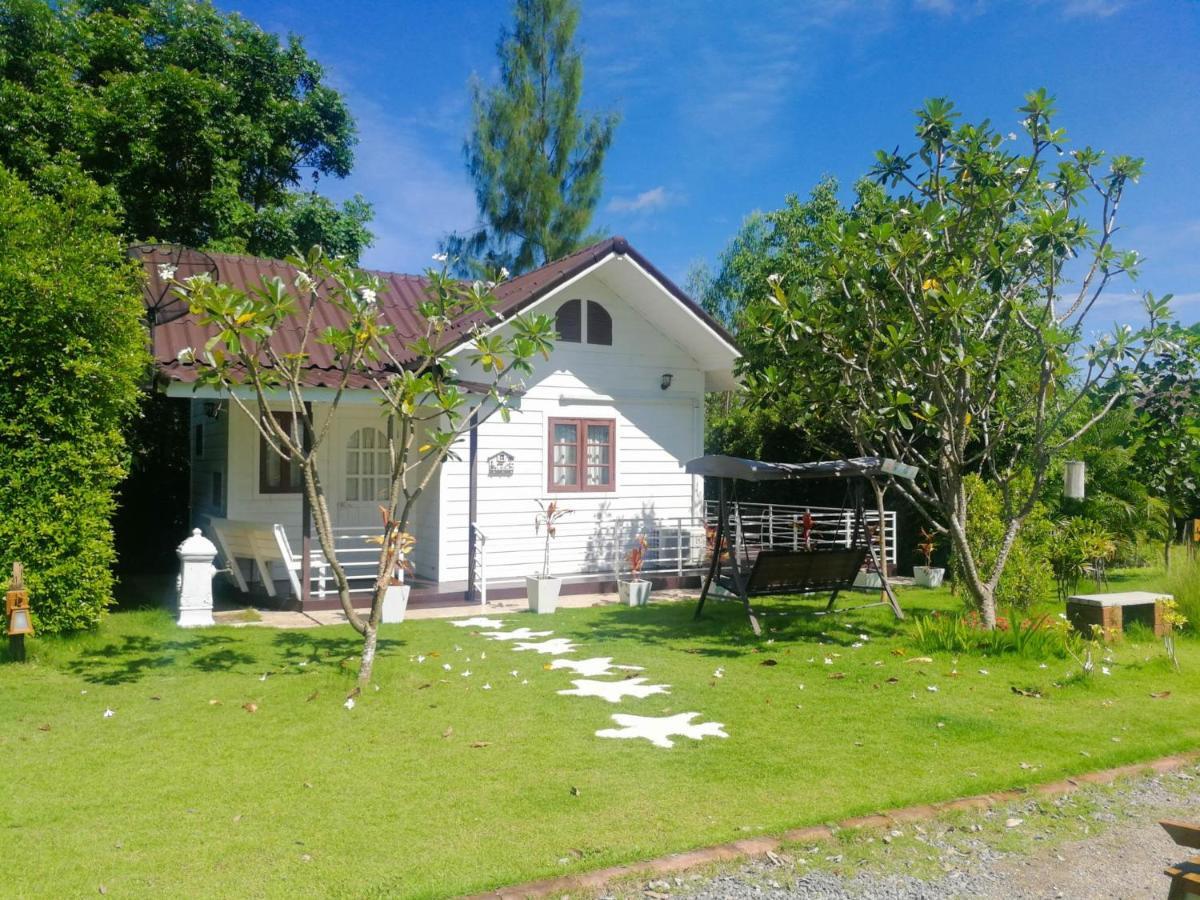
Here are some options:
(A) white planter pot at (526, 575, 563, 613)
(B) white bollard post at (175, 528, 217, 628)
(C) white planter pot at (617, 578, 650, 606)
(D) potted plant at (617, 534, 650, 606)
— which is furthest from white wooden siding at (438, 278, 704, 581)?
(B) white bollard post at (175, 528, 217, 628)

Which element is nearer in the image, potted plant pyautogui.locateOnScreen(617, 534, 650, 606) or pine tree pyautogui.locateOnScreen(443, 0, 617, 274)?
potted plant pyautogui.locateOnScreen(617, 534, 650, 606)

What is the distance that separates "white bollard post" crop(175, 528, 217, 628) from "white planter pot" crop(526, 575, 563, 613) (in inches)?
151

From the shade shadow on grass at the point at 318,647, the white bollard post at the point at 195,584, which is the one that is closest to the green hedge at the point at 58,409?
the white bollard post at the point at 195,584

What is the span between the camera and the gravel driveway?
3.91m

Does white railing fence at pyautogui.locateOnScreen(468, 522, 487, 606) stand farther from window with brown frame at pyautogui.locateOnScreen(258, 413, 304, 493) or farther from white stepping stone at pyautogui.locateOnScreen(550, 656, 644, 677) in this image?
white stepping stone at pyautogui.locateOnScreen(550, 656, 644, 677)

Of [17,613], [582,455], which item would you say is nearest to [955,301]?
[582,455]

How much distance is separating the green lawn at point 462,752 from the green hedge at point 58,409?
0.74 meters

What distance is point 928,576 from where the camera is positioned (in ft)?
46.4

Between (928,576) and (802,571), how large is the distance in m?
5.09

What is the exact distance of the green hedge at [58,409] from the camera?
795cm

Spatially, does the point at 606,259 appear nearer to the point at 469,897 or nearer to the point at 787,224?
the point at 469,897

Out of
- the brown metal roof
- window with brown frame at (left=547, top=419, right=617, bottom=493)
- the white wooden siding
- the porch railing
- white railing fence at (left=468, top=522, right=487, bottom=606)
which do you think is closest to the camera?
the brown metal roof

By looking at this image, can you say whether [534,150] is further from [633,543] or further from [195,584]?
[195,584]

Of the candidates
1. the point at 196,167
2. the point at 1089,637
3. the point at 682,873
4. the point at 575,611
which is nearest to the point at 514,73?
the point at 196,167
